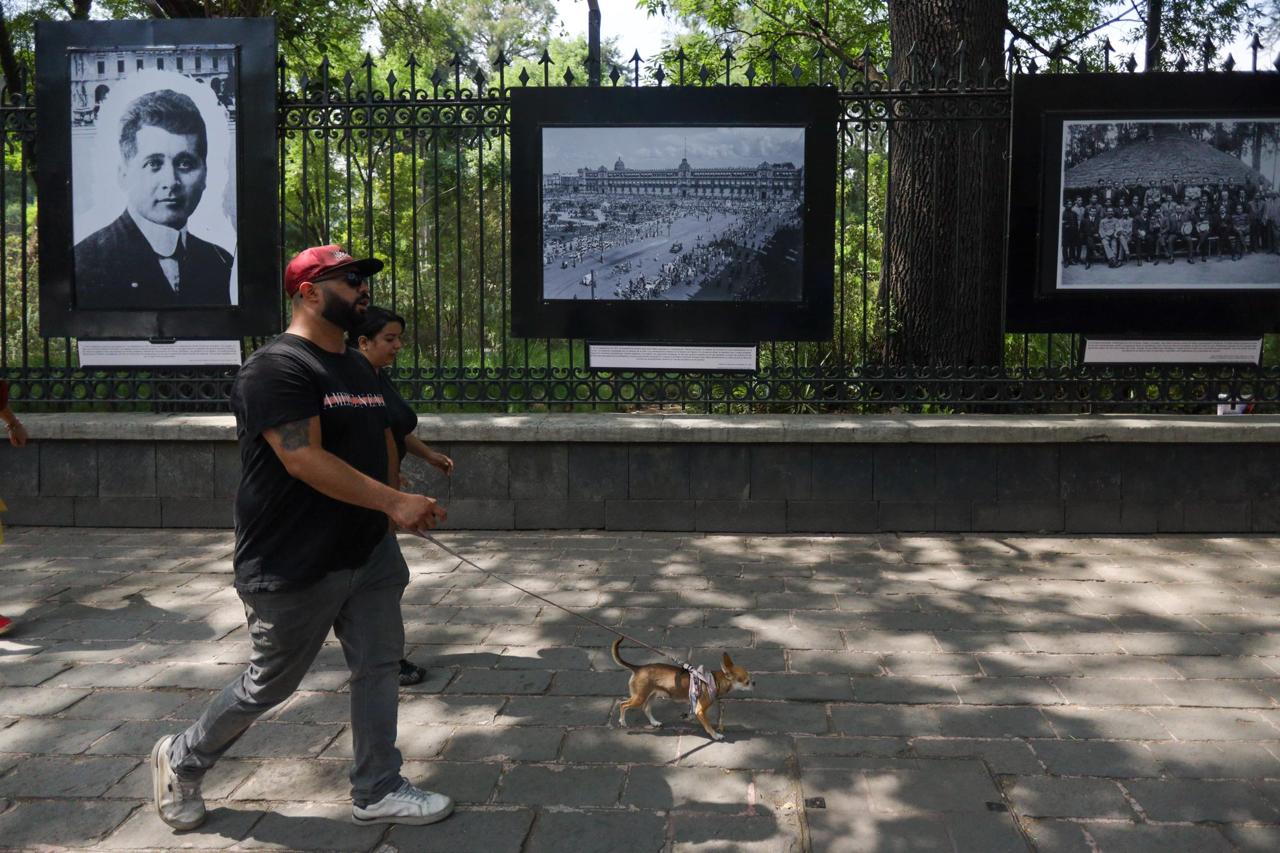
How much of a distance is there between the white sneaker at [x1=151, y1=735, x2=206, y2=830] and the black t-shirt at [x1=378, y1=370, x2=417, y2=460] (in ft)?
5.29

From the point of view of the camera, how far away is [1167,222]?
27.0ft

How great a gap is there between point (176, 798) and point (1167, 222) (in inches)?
290

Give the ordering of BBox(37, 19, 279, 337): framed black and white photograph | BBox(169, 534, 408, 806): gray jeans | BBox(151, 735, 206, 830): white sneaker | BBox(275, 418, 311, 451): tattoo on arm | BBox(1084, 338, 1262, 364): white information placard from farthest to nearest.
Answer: BBox(37, 19, 279, 337): framed black and white photograph → BBox(1084, 338, 1262, 364): white information placard → BBox(151, 735, 206, 830): white sneaker → BBox(169, 534, 408, 806): gray jeans → BBox(275, 418, 311, 451): tattoo on arm

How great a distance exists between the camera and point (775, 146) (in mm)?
8352

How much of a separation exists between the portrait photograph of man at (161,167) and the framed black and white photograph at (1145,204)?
576 cm

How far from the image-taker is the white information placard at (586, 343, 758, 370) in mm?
8477

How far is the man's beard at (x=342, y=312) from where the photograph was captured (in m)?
3.66

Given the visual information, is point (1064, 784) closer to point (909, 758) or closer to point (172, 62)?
point (909, 758)

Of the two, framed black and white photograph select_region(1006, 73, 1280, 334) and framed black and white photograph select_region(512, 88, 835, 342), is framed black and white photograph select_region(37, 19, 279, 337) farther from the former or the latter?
framed black and white photograph select_region(1006, 73, 1280, 334)

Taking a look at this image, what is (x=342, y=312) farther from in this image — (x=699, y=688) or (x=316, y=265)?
(x=699, y=688)

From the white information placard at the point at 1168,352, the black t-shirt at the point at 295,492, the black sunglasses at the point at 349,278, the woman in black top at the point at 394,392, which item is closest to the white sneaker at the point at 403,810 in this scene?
the black t-shirt at the point at 295,492

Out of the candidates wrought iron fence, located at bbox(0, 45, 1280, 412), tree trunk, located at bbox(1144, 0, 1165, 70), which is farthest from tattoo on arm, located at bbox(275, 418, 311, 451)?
tree trunk, located at bbox(1144, 0, 1165, 70)

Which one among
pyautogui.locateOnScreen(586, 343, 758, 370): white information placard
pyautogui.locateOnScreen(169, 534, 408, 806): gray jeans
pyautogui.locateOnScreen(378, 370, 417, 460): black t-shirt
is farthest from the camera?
pyautogui.locateOnScreen(586, 343, 758, 370): white information placard

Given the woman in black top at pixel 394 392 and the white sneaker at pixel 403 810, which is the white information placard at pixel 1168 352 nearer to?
the woman in black top at pixel 394 392
